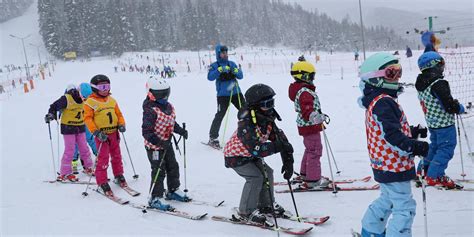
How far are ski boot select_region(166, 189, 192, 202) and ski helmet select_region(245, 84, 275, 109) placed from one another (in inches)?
88.2

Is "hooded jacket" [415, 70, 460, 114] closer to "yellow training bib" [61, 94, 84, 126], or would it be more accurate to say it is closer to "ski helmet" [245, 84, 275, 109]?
"ski helmet" [245, 84, 275, 109]

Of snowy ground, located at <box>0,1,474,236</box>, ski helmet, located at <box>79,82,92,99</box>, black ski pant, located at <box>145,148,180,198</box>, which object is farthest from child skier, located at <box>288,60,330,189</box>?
ski helmet, located at <box>79,82,92,99</box>

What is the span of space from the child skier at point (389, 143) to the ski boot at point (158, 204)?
9.48 ft

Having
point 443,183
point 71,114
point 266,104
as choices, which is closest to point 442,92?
point 443,183

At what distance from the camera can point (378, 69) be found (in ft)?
11.5

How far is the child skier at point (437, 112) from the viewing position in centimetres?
486

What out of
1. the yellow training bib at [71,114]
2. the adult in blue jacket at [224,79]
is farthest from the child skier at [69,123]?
the adult in blue jacket at [224,79]

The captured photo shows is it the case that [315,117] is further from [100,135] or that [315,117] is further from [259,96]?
[100,135]

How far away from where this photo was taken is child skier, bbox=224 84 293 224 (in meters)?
4.29

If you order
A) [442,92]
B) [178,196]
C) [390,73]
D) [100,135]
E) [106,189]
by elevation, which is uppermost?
[390,73]

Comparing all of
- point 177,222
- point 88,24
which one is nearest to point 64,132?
point 177,222

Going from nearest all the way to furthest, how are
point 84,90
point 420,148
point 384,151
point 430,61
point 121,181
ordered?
point 420,148, point 384,151, point 430,61, point 121,181, point 84,90

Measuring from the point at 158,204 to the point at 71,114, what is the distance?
3.17 meters

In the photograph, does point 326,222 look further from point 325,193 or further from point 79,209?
point 79,209
